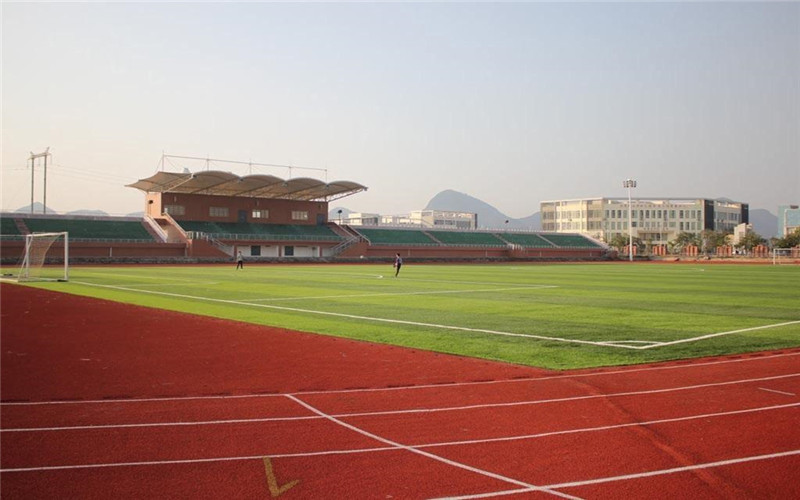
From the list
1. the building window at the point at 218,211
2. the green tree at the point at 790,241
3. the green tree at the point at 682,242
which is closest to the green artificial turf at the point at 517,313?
the building window at the point at 218,211

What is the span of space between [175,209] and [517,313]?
67.1m

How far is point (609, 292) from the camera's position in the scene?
29688mm

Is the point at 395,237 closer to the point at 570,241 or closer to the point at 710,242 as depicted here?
the point at 570,241

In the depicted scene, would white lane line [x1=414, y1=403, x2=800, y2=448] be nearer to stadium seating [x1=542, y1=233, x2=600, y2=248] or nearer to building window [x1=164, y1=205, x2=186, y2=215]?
building window [x1=164, y1=205, x2=186, y2=215]

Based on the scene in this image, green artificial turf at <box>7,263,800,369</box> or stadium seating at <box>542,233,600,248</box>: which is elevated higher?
stadium seating at <box>542,233,600,248</box>

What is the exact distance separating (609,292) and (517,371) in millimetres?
20072

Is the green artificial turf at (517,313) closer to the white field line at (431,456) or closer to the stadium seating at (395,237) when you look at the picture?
the white field line at (431,456)

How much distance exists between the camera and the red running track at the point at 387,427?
583 cm

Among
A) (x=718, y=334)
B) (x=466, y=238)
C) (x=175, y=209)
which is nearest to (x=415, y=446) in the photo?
(x=718, y=334)

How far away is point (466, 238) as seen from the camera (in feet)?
343

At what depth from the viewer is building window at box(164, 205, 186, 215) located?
79312 mm

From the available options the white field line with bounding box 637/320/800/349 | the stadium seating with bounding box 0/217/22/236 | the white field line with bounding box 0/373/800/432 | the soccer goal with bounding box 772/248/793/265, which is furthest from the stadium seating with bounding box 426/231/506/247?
the white field line with bounding box 0/373/800/432

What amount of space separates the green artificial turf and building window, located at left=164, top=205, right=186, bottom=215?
45.9m

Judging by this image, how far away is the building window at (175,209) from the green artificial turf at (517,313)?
45.9 metres
